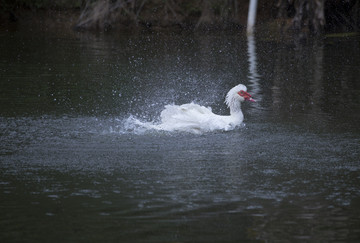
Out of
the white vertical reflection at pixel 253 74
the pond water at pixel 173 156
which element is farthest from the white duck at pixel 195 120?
the white vertical reflection at pixel 253 74

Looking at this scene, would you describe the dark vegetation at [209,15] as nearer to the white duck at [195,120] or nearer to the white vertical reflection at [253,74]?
the white vertical reflection at [253,74]

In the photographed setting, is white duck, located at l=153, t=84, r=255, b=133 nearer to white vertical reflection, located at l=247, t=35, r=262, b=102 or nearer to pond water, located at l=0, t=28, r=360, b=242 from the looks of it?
pond water, located at l=0, t=28, r=360, b=242

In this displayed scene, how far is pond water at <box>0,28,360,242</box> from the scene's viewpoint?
23.6 ft

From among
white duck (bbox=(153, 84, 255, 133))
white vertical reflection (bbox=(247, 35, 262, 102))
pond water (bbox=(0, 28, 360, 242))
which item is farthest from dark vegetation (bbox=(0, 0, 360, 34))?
white duck (bbox=(153, 84, 255, 133))

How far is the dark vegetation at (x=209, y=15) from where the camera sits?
27.4m

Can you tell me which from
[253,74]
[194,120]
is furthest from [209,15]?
[194,120]

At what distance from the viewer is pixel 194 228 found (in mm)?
7066

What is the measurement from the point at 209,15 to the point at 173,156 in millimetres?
20167

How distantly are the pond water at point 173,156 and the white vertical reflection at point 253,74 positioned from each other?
57mm

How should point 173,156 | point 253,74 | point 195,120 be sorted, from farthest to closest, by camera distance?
point 253,74 < point 195,120 < point 173,156

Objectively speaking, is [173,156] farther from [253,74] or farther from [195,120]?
[253,74]

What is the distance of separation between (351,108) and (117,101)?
5207mm

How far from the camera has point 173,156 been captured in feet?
32.3

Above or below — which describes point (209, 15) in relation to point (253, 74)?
above
